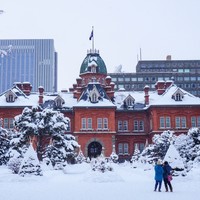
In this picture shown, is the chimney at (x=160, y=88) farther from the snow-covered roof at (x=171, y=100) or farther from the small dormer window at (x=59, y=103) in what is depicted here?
the small dormer window at (x=59, y=103)

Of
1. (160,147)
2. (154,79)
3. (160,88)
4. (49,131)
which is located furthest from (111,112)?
(154,79)

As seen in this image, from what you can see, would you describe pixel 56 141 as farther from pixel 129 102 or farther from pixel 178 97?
pixel 178 97

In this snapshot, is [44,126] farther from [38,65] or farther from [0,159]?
[38,65]

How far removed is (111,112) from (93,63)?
37.5 ft

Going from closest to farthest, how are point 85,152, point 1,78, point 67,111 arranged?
point 85,152 < point 67,111 < point 1,78

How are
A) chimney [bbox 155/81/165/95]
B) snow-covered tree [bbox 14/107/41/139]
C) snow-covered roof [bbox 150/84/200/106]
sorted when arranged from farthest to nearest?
chimney [bbox 155/81/165/95] < snow-covered roof [bbox 150/84/200/106] < snow-covered tree [bbox 14/107/41/139]

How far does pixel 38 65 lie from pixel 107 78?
370ft

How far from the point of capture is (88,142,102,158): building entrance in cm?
4734

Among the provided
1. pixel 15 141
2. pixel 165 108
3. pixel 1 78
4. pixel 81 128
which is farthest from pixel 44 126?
pixel 1 78

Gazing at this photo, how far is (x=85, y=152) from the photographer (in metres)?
46.1

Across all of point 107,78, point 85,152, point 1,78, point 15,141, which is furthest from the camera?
point 1,78

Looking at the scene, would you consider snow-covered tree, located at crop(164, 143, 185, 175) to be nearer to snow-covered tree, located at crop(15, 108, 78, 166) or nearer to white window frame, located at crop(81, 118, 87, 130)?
snow-covered tree, located at crop(15, 108, 78, 166)

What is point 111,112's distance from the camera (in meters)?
47.2

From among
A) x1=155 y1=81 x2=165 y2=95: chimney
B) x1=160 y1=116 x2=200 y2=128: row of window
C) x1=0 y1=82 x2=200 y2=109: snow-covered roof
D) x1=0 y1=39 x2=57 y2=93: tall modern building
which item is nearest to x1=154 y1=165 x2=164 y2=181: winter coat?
x1=0 y1=82 x2=200 y2=109: snow-covered roof
